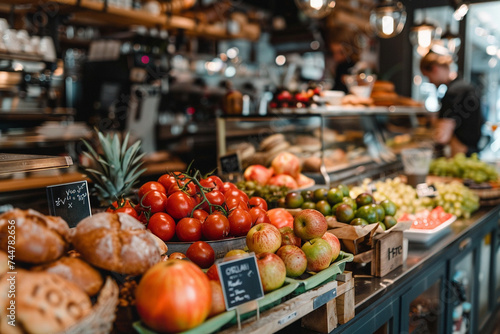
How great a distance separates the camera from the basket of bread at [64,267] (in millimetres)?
1115

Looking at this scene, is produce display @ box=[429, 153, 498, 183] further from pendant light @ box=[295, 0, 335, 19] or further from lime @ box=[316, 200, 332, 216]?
lime @ box=[316, 200, 332, 216]

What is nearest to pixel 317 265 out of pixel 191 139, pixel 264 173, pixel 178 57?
pixel 264 173

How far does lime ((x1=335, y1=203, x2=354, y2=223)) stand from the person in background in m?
3.87

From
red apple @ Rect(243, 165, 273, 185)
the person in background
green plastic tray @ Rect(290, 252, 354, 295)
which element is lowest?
green plastic tray @ Rect(290, 252, 354, 295)

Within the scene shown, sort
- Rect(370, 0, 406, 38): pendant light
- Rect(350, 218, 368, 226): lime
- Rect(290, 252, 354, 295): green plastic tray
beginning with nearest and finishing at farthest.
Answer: Rect(290, 252, 354, 295): green plastic tray
Rect(350, 218, 368, 226): lime
Rect(370, 0, 406, 38): pendant light

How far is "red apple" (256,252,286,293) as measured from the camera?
1.53 metres

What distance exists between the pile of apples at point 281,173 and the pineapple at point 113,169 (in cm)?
96

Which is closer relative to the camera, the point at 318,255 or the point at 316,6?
the point at 318,255

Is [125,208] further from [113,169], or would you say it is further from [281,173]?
[281,173]

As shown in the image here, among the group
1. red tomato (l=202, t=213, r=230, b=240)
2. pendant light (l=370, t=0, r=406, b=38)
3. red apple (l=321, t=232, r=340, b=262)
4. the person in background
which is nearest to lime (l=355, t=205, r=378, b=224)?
red apple (l=321, t=232, r=340, b=262)

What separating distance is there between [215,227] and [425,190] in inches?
95.4

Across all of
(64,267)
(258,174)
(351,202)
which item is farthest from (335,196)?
(64,267)

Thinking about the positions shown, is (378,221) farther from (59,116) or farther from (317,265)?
(59,116)

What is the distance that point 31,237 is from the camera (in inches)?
50.1
